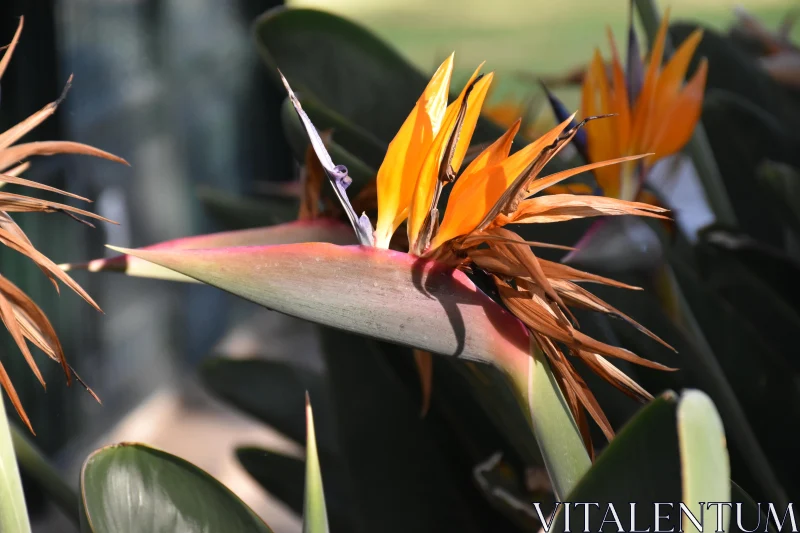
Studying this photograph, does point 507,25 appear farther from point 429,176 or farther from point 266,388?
point 429,176

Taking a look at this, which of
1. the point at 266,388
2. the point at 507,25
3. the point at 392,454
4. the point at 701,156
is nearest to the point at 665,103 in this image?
the point at 701,156

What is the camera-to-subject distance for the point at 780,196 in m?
0.50

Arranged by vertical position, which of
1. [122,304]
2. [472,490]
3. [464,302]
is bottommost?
[122,304]

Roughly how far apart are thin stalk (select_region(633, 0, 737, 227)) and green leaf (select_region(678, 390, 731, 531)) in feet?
1.04

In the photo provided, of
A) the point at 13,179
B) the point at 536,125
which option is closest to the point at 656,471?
the point at 13,179

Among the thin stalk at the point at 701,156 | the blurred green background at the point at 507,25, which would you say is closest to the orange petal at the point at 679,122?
the thin stalk at the point at 701,156

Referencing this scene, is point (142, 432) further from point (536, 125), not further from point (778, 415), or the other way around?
point (778, 415)

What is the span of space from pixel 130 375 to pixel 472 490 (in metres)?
1.55

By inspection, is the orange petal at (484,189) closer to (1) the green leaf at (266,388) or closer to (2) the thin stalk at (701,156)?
(2) the thin stalk at (701,156)

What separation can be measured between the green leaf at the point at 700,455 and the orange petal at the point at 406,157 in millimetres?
98

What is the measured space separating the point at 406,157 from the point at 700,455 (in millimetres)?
115

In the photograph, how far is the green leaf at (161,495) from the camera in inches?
10.9

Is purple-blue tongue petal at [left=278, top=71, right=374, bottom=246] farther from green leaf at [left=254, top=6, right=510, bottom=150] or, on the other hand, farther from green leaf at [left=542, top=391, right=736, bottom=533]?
green leaf at [left=254, top=6, right=510, bottom=150]

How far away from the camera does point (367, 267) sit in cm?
22
